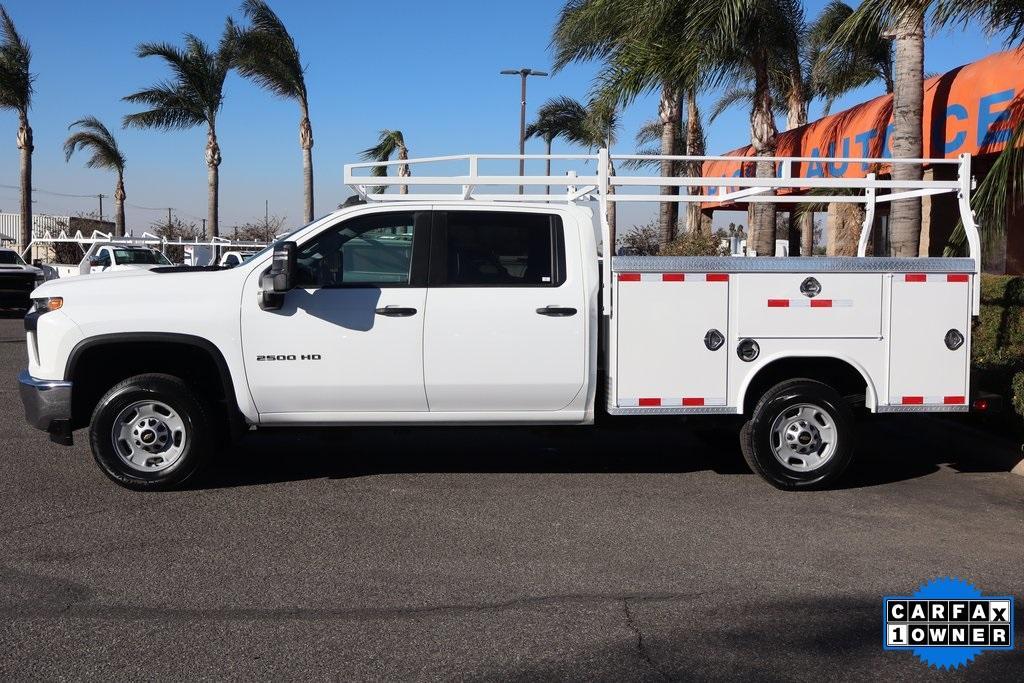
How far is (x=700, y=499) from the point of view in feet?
22.9

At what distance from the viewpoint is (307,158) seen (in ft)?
109

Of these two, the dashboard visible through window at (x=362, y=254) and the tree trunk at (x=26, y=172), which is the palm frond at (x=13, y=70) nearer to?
the tree trunk at (x=26, y=172)

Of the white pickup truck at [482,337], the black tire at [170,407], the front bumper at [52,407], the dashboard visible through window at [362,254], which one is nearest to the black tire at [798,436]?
the white pickup truck at [482,337]

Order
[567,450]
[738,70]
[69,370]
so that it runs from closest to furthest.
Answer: [69,370] → [567,450] → [738,70]

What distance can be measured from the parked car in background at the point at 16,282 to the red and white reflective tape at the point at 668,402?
745 inches

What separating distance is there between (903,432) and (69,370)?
7.05m

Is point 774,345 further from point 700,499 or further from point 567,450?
point 567,450

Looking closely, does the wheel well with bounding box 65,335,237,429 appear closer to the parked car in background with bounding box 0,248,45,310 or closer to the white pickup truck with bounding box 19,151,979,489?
the white pickup truck with bounding box 19,151,979,489

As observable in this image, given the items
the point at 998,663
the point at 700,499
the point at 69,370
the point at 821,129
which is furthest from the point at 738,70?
the point at 998,663

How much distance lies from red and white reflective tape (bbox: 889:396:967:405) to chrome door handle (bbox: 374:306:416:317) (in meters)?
3.34

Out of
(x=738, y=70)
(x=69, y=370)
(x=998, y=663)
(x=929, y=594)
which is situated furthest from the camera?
(x=738, y=70)

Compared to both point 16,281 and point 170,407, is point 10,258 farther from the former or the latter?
point 170,407

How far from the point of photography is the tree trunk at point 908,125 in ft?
38.5

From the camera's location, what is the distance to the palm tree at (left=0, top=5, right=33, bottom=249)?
30.5m
